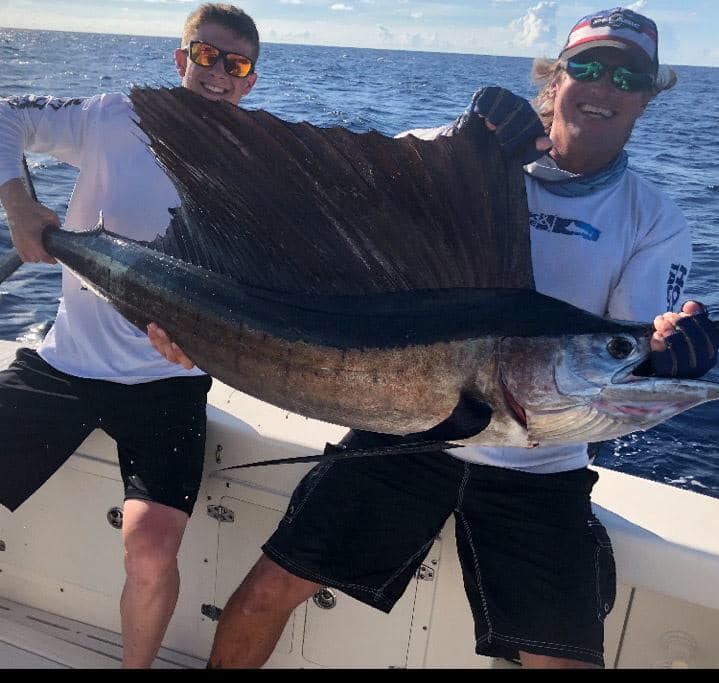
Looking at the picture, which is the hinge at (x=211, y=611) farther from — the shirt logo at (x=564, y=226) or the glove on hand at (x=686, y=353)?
the glove on hand at (x=686, y=353)

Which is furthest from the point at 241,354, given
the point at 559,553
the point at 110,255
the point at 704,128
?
the point at 704,128

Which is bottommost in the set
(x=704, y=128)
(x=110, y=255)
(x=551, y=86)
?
(x=704, y=128)

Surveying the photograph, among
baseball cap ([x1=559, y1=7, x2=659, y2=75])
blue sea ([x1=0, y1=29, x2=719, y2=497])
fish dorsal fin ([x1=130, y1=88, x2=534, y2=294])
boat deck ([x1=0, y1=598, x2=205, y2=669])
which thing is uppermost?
baseball cap ([x1=559, y1=7, x2=659, y2=75])

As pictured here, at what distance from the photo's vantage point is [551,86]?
2.21 meters

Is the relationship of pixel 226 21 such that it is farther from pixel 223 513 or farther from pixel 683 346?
pixel 683 346

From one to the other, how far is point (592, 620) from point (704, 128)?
86.7ft

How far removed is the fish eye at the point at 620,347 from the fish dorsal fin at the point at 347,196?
0.75 feet

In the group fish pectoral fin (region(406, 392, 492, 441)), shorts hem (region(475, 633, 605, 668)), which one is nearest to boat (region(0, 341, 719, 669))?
shorts hem (region(475, 633, 605, 668))

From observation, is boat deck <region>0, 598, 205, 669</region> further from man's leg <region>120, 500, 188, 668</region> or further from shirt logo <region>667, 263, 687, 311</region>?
shirt logo <region>667, 263, 687, 311</region>

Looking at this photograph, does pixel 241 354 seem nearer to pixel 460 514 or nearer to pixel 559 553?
pixel 460 514

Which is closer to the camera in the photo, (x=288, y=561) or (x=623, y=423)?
(x=623, y=423)

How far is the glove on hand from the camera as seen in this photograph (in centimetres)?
133

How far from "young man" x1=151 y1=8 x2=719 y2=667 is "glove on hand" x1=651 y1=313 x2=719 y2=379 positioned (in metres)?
0.42

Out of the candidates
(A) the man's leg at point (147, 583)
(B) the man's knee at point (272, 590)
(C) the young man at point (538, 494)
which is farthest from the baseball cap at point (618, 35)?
(A) the man's leg at point (147, 583)
